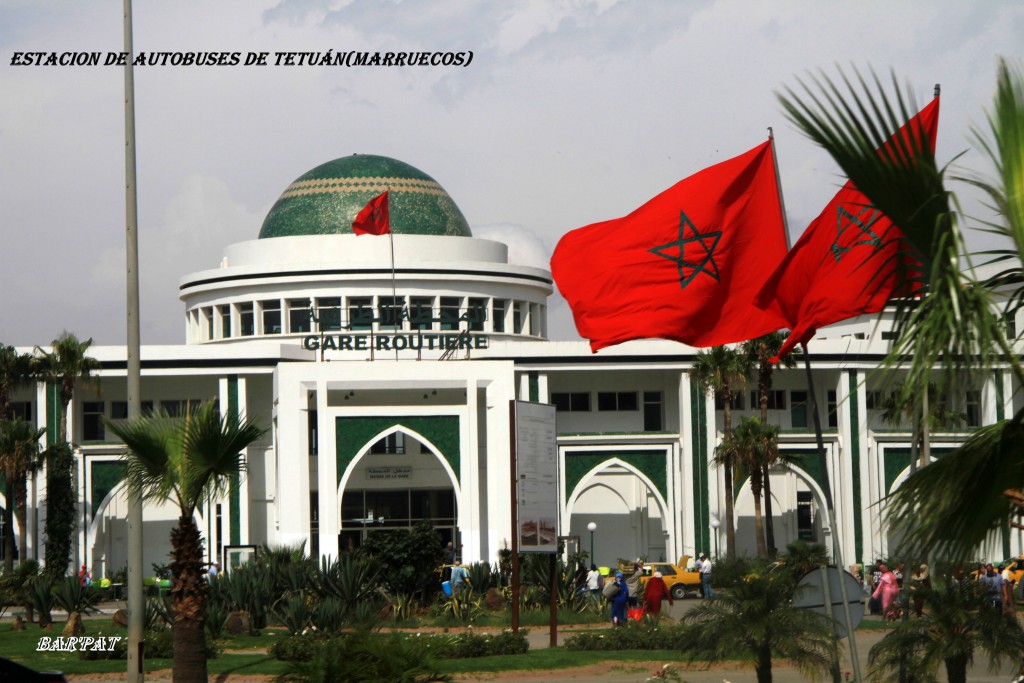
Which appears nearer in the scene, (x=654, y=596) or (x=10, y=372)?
(x=654, y=596)

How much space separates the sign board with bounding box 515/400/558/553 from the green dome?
29.5 meters

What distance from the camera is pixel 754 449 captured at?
1884 inches

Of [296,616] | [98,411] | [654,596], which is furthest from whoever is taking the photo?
[98,411]

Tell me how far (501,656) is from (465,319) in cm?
Answer: 2431

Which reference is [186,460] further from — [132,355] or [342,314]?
[342,314]

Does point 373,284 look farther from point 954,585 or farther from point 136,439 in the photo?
point 954,585

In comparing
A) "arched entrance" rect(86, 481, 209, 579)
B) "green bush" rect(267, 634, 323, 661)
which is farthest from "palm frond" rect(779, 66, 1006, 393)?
"arched entrance" rect(86, 481, 209, 579)

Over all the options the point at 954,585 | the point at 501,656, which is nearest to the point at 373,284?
the point at 501,656

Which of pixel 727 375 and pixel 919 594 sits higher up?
pixel 727 375

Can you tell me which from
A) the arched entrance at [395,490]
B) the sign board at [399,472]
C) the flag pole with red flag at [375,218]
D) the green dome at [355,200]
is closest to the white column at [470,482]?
the arched entrance at [395,490]

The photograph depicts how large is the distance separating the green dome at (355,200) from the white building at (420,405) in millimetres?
89

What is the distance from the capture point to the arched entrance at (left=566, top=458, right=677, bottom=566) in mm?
56031

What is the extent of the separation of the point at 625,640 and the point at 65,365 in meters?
30.9

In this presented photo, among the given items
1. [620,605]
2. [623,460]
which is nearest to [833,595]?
[620,605]
